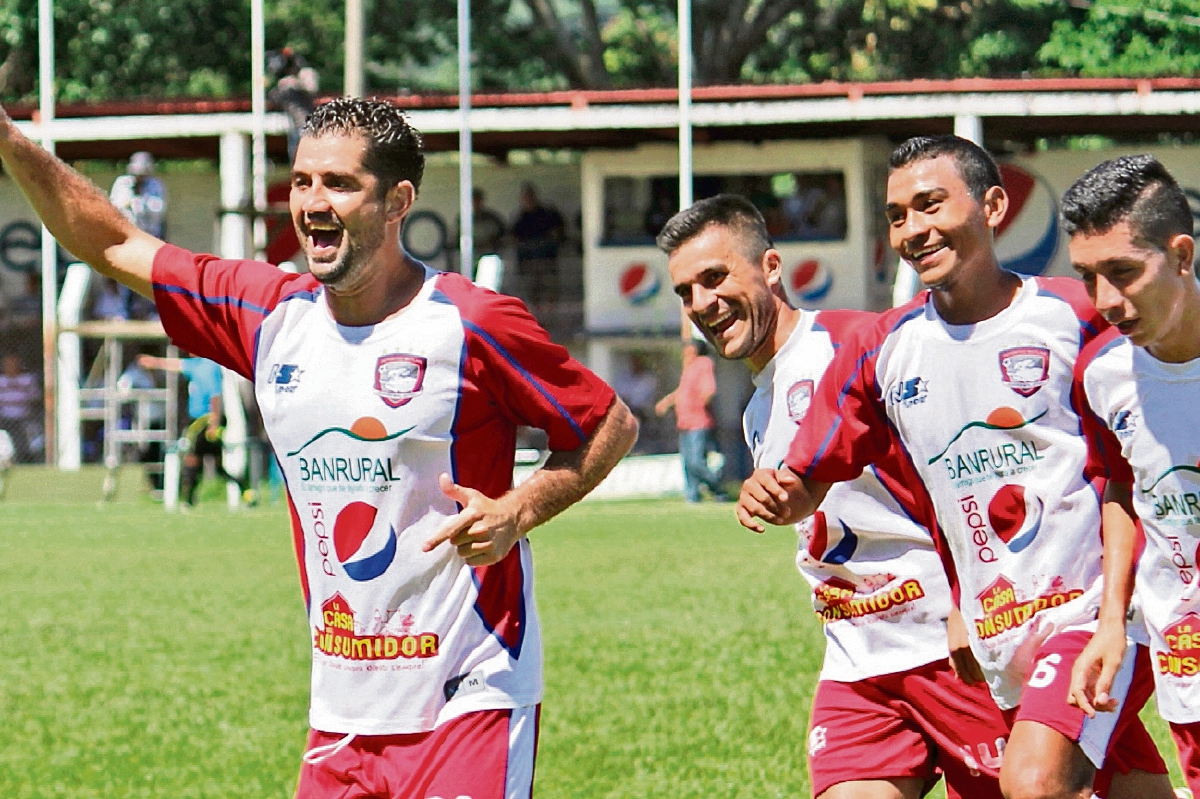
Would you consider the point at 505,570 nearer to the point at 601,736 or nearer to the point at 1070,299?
the point at 1070,299

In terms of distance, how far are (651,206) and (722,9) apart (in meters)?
6.94

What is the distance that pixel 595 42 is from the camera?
3978 cm

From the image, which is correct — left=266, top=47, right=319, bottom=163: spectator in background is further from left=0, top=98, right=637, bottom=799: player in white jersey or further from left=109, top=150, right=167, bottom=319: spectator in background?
left=0, top=98, right=637, bottom=799: player in white jersey

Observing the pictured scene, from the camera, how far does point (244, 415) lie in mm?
30547

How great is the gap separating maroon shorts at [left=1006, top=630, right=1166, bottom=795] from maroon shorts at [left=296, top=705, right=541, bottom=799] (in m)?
1.35

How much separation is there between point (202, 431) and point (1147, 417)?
70.0ft

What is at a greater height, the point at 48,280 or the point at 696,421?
the point at 48,280

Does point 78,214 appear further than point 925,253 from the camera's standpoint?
No

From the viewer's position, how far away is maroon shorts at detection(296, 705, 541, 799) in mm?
4609

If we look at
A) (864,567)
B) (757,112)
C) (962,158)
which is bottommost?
(864,567)

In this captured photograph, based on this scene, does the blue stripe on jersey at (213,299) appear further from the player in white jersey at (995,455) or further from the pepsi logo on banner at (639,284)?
the pepsi logo on banner at (639,284)

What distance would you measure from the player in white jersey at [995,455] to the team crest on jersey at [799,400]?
1.25ft

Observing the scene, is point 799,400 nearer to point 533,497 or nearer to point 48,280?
point 533,497

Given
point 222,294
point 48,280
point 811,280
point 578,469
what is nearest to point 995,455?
point 578,469
